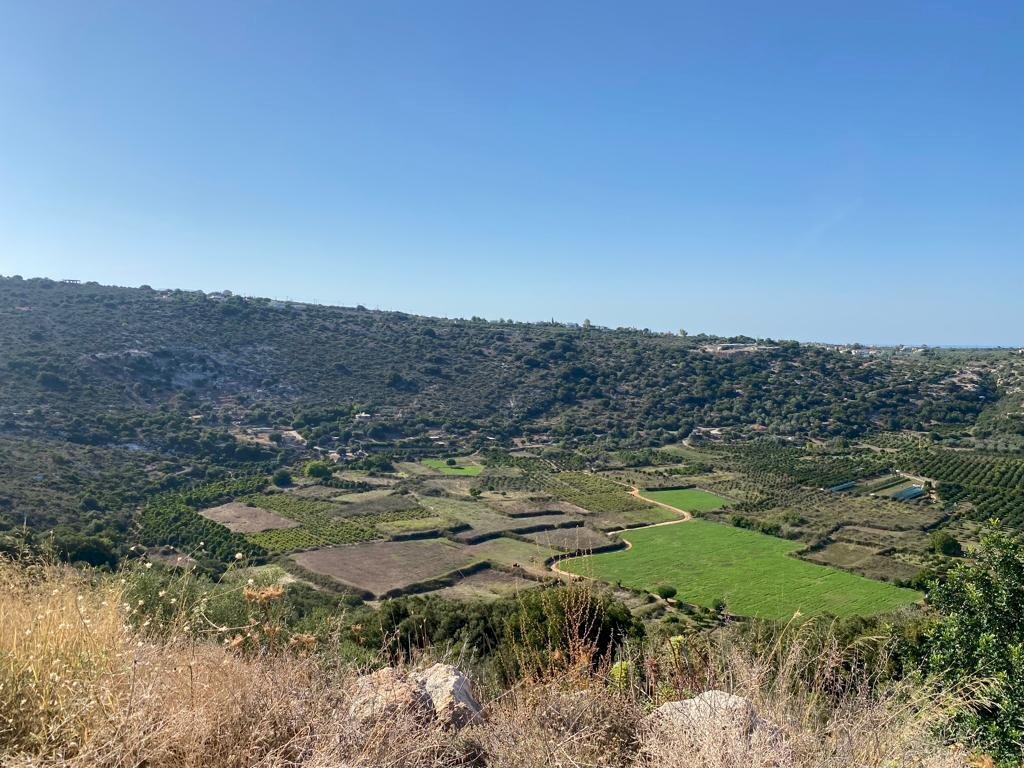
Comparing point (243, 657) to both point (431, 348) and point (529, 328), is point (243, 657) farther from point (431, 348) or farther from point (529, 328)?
point (529, 328)

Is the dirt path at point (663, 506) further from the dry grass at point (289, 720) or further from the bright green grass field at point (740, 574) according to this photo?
the dry grass at point (289, 720)

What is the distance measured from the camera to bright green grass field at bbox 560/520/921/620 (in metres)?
31.7

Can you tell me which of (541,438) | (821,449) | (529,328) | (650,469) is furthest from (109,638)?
(529,328)

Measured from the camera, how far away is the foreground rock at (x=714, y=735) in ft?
10.2


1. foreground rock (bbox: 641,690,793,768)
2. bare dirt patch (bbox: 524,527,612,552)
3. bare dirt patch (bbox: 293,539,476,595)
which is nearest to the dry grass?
foreground rock (bbox: 641,690,793,768)

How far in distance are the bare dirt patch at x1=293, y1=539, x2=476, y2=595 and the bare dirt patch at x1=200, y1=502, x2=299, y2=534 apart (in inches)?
237

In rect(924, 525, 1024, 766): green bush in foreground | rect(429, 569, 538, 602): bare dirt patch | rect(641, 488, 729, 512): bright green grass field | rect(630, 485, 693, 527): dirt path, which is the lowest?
rect(429, 569, 538, 602): bare dirt patch

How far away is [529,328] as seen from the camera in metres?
125

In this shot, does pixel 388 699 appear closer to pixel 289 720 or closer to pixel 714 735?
pixel 289 720

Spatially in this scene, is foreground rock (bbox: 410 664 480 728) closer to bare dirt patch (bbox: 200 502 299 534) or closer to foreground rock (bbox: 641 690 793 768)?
foreground rock (bbox: 641 690 793 768)

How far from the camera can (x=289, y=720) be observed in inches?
135

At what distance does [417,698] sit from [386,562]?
34.3 meters

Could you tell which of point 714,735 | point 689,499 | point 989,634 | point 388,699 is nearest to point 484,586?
point 689,499

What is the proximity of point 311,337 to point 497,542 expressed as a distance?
200 ft
